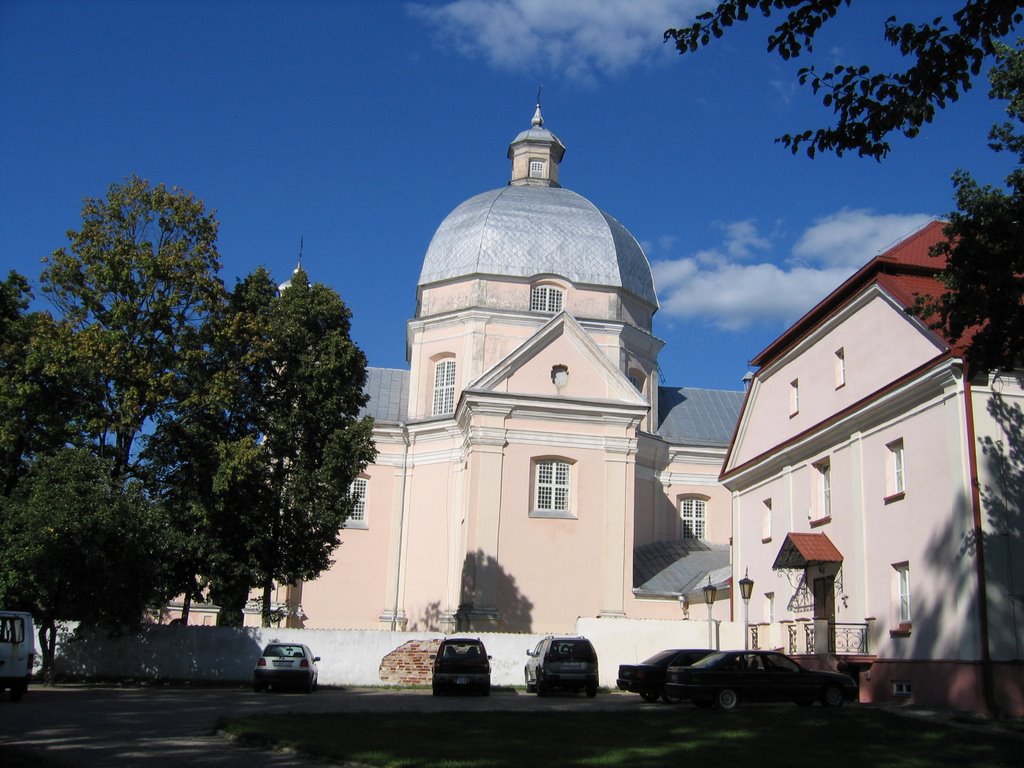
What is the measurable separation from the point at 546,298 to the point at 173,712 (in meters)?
26.6

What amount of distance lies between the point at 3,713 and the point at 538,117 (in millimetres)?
41580

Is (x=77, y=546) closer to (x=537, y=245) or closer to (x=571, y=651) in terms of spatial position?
(x=571, y=651)

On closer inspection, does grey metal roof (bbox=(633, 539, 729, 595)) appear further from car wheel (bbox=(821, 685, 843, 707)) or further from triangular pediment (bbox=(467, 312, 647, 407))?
car wheel (bbox=(821, 685, 843, 707))

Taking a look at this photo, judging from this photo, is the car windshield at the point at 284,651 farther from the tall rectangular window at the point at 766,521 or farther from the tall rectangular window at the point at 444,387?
the tall rectangular window at the point at 444,387

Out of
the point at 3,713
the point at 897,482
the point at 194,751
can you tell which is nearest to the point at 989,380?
the point at 897,482

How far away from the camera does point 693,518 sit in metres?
44.5

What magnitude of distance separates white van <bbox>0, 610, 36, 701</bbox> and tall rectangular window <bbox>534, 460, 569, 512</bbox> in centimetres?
1892

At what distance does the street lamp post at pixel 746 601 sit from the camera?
2661 centimetres

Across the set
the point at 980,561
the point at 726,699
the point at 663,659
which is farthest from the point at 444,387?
the point at 980,561

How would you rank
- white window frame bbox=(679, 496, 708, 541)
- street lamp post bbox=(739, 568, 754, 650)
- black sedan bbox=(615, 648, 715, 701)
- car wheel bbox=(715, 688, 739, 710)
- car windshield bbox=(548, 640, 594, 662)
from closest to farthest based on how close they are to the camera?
car wheel bbox=(715, 688, 739, 710) < black sedan bbox=(615, 648, 715, 701) < car windshield bbox=(548, 640, 594, 662) < street lamp post bbox=(739, 568, 754, 650) < white window frame bbox=(679, 496, 708, 541)

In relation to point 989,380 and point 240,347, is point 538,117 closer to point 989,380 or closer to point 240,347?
point 240,347

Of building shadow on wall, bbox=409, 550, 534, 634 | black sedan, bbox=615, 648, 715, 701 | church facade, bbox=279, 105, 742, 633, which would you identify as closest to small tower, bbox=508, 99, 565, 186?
church facade, bbox=279, 105, 742, 633

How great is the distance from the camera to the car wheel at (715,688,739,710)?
781 inches

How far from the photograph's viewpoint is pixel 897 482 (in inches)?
885
